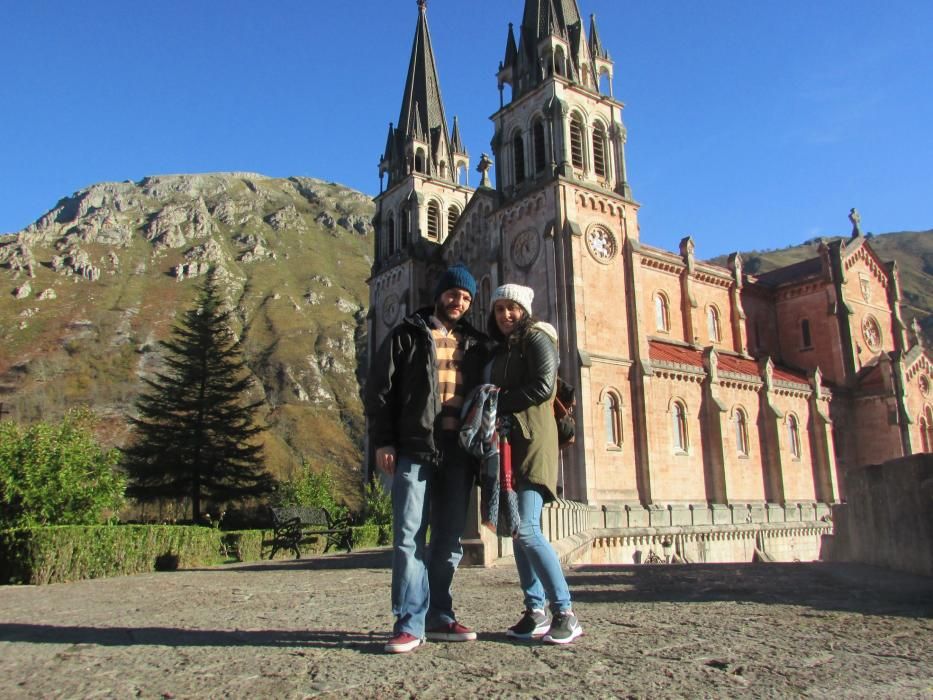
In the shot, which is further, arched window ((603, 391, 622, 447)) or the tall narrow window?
the tall narrow window

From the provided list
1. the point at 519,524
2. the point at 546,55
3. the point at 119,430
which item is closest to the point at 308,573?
the point at 519,524

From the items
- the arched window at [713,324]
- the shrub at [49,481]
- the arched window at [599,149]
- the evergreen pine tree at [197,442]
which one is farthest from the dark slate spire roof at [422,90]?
the shrub at [49,481]

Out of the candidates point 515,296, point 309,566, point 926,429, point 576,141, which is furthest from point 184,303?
point 515,296

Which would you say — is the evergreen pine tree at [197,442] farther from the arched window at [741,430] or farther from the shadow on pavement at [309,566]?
the arched window at [741,430]

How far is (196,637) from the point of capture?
4.89 m

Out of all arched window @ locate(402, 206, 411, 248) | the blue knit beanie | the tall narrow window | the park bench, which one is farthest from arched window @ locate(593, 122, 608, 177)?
the blue knit beanie

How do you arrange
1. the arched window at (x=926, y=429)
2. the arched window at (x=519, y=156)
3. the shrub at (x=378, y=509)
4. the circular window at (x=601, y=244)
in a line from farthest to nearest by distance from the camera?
the arched window at (x=926, y=429)
the arched window at (x=519, y=156)
the circular window at (x=601, y=244)
the shrub at (x=378, y=509)

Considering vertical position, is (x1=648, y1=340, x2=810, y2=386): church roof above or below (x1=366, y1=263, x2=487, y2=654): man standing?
above

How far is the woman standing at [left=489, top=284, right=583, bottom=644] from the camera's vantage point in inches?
175

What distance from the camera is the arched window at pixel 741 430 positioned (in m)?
31.4

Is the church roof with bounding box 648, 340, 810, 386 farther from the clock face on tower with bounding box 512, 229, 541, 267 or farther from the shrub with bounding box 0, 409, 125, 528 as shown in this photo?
the shrub with bounding box 0, 409, 125, 528

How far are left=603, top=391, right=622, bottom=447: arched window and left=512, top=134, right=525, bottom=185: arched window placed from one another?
10.4 metres

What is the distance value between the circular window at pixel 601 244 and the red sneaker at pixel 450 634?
25.5 meters

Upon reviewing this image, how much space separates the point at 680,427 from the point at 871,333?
18150 mm
